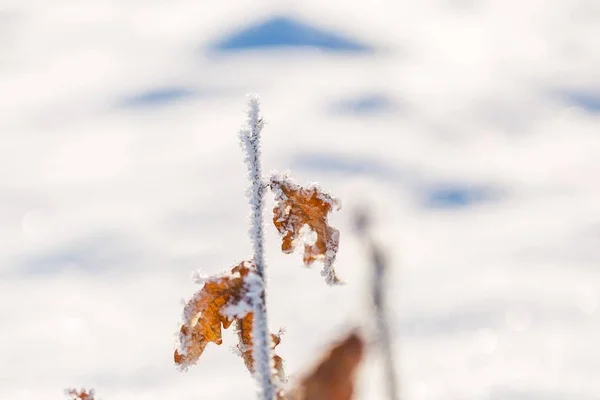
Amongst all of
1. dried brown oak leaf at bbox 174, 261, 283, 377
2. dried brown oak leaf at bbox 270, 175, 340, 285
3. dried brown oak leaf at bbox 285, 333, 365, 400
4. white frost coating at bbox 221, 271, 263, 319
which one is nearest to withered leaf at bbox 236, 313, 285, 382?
dried brown oak leaf at bbox 174, 261, 283, 377

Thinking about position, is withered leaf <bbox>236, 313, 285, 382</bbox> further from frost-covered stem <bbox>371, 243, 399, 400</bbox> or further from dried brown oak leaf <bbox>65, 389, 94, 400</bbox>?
frost-covered stem <bbox>371, 243, 399, 400</bbox>

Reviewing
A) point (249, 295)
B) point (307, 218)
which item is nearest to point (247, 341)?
point (249, 295)

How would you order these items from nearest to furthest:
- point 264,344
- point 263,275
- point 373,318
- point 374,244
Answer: point 374,244 → point 373,318 → point 264,344 → point 263,275

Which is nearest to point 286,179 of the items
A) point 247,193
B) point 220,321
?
point 247,193

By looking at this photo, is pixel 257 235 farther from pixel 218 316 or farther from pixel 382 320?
pixel 382 320

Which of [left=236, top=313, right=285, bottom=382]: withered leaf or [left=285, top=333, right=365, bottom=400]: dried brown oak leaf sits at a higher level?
[left=236, top=313, right=285, bottom=382]: withered leaf

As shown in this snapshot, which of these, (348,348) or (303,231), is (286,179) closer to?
(303,231)

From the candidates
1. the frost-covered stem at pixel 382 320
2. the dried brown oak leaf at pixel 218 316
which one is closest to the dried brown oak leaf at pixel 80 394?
the dried brown oak leaf at pixel 218 316
